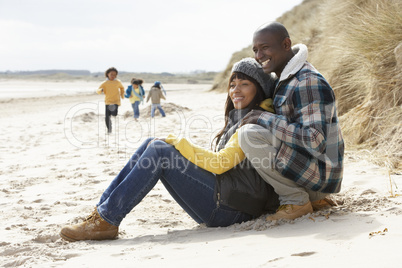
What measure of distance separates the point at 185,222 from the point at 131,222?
16.7 inches

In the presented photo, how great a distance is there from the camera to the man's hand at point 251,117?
104 inches

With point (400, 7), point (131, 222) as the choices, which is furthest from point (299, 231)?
point (400, 7)

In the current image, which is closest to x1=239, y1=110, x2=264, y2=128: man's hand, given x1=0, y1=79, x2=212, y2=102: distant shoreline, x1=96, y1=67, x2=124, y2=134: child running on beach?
x1=96, y1=67, x2=124, y2=134: child running on beach

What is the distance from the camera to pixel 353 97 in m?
5.83

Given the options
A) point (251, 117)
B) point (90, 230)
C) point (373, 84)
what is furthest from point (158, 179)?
point (373, 84)

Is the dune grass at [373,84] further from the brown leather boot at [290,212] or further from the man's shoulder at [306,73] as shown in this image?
the man's shoulder at [306,73]

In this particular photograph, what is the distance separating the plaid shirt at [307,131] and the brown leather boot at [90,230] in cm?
116

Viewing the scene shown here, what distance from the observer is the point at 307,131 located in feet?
8.24

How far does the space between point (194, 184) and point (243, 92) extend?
70 cm

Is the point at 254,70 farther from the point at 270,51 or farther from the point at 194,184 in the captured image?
the point at 194,184

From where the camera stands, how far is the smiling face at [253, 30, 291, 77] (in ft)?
9.03

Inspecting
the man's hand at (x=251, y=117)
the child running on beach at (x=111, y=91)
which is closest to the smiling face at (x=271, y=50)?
the man's hand at (x=251, y=117)

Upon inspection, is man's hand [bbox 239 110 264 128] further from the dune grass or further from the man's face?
the dune grass

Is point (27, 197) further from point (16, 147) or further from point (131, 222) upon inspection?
point (16, 147)
